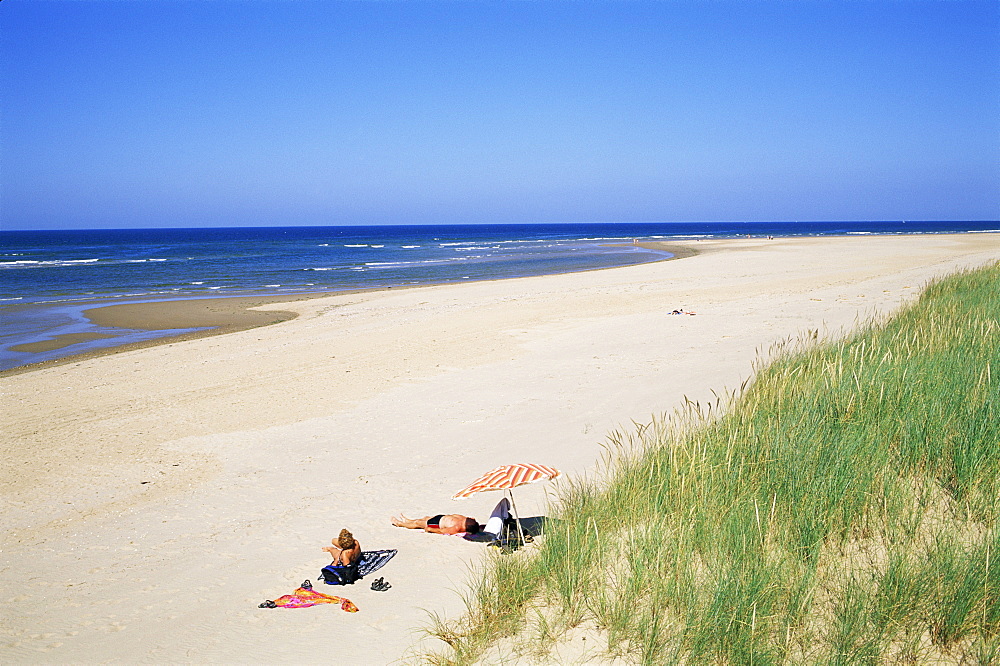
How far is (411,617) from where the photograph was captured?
455 centimetres

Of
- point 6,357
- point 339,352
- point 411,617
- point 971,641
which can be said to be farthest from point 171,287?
point 971,641

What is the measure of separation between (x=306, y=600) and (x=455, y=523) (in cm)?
144

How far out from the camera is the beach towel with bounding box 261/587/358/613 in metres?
4.82

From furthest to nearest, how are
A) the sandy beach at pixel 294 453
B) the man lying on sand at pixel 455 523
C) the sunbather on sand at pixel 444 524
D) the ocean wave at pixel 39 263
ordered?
the ocean wave at pixel 39 263, the sunbather on sand at pixel 444 524, the man lying on sand at pixel 455 523, the sandy beach at pixel 294 453

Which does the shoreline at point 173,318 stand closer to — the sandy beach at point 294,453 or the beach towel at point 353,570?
the sandy beach at point 294,453

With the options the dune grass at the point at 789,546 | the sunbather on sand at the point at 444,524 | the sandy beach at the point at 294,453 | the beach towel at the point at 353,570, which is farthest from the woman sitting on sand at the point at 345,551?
the dune grass at the point at 789,546

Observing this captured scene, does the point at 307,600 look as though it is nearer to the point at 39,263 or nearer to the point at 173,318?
the point at 173,318

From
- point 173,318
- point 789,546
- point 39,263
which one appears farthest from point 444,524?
point 39,263

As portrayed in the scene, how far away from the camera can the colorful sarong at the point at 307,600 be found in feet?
15.8

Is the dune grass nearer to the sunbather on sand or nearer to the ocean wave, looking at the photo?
the sunbather on sand

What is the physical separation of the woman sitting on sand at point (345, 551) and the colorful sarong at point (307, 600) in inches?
12.2

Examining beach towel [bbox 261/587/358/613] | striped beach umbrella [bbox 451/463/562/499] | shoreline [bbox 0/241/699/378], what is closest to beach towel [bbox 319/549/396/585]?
beach towel [bbox 261/587/358/613]

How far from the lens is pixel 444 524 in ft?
19.5

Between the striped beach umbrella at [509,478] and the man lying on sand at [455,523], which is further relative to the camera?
the man lying on sand at [455,523]
